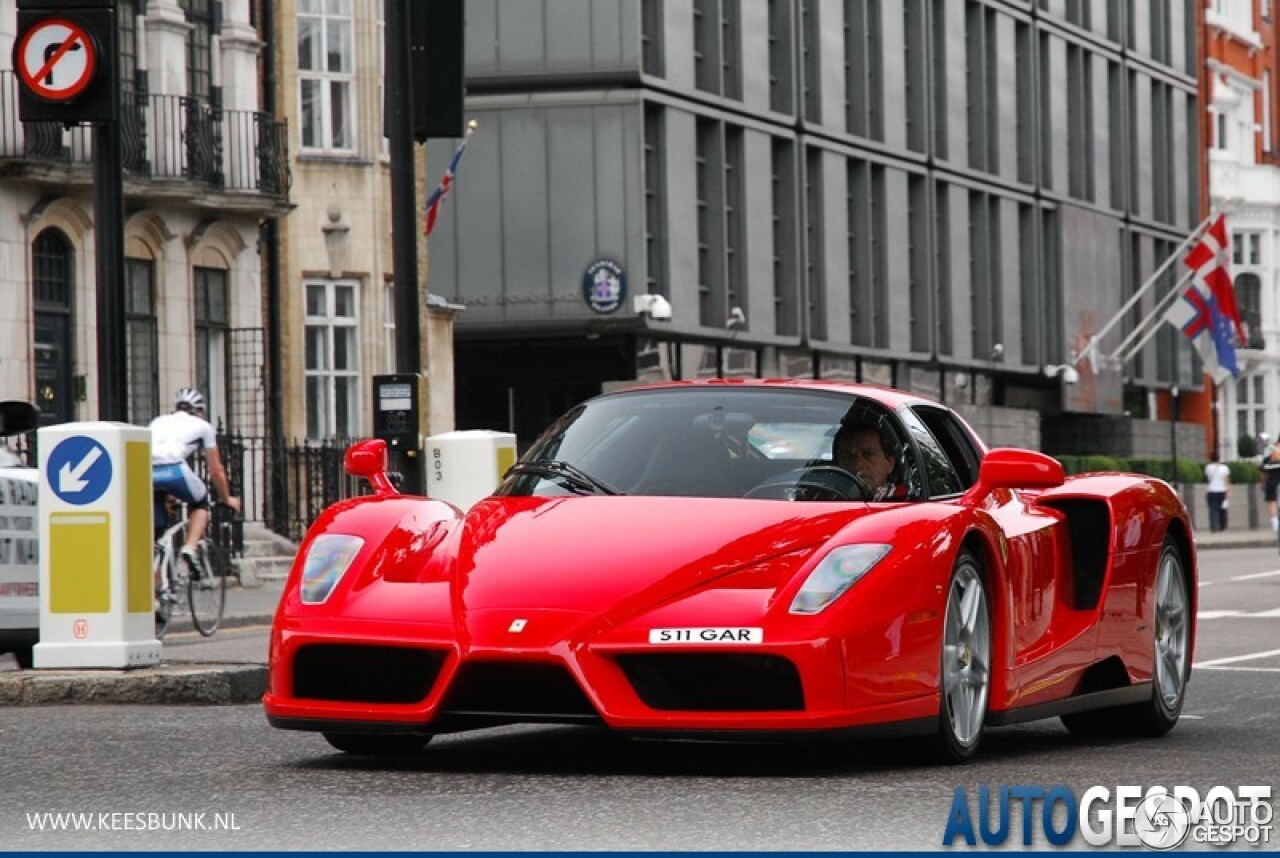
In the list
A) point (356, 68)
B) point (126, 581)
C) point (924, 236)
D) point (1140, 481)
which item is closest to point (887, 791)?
point (1140, 481)

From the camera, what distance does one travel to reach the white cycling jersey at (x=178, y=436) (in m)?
20.2

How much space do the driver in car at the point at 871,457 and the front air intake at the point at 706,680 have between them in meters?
1.20

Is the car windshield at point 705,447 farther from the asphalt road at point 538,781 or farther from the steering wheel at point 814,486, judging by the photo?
the asphalt road at point 538,781

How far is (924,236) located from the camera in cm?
5738

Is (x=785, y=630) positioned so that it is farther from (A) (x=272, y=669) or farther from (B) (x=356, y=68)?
(B) (x=356, y=68)

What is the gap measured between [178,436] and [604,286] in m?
25.3

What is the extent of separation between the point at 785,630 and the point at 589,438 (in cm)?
172

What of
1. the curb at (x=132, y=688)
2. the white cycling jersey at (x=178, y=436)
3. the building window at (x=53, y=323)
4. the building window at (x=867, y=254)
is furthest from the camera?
the building window at (x=867, y=254)

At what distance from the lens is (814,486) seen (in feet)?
31.7

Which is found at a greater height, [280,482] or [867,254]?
[867,254]

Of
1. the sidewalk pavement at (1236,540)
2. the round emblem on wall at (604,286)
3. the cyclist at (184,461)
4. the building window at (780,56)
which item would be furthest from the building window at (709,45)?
the cyclist at (184,461)

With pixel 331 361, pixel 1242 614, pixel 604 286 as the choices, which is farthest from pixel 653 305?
pixel 1242 614

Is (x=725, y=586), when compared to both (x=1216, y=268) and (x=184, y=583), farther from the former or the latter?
(x=1216, y=268)

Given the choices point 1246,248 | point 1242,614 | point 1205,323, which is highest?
point 1246,248
